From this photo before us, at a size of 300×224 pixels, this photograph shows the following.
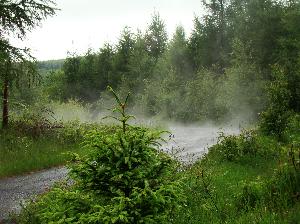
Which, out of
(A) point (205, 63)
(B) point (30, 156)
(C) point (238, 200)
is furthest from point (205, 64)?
(C) point (238, 200)

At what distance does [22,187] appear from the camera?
14.7 metres

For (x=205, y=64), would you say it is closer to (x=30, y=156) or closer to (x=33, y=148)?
(x=33, y=148)

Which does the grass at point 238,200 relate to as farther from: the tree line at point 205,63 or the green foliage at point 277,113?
the tree line at point 205,63

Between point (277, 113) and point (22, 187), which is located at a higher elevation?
point (277, 113)

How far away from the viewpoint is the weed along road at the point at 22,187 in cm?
1219

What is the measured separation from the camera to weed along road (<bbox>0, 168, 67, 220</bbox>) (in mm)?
12194

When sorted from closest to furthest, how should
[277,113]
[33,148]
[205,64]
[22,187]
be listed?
[22,187], [277,113], [33,148], [205,64]

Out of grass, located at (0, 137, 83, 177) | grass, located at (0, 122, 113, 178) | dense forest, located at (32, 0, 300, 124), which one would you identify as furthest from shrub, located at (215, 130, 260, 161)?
dense forest, located at (32, 0, 300, 124)

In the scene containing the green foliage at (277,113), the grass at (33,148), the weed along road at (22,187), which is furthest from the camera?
the grass at (33,148)

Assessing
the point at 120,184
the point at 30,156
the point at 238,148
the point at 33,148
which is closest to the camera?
the point at 120,184

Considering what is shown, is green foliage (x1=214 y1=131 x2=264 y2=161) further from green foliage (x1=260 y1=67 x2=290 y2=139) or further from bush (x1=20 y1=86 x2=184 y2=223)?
bush (x1=20 y1=86 x2=184 y2=223)

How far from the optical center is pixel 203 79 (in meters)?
41.9

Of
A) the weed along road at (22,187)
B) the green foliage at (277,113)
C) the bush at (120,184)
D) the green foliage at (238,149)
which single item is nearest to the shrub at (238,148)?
the green foliage at (238,149)

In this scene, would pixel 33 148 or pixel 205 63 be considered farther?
pixel 205 63
